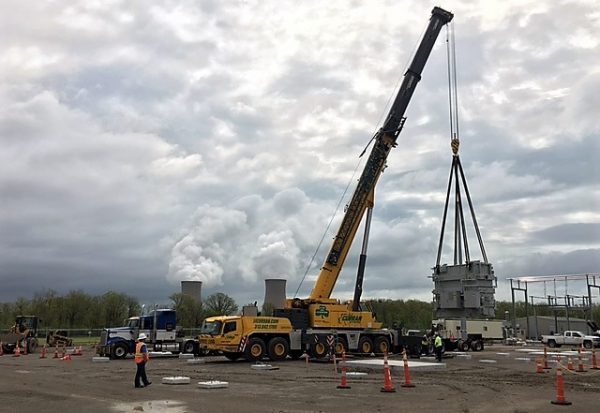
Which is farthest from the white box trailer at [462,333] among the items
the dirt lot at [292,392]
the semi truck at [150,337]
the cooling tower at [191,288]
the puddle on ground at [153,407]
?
the cooling tower at [191,288]

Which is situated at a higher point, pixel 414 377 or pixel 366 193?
pixel 366 193

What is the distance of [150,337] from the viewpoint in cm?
3556

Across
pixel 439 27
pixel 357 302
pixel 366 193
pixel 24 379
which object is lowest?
pixel 24 379

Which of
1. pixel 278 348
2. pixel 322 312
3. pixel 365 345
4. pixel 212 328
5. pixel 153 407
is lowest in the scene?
pixel 153 407

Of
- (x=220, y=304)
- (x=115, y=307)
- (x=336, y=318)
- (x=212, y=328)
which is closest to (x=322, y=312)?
(x=336, y=318)

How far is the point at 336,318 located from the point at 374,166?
28.0 ft

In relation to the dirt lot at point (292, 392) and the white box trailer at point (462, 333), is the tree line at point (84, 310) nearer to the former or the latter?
the white box trailer at point (462, 333)

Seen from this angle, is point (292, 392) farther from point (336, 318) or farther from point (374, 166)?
point (374, 166)

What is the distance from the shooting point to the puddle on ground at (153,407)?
1339cm

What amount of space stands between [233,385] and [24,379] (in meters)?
8.34

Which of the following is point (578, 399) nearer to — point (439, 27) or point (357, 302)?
point (357, 302)

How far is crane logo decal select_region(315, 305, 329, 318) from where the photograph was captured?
31230 mm

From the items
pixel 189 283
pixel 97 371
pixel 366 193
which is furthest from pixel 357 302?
pixel 189 283

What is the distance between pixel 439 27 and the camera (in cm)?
3331
